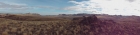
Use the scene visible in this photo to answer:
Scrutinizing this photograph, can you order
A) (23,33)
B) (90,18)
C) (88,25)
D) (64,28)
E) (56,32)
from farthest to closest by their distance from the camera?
(90,18) < (88,25) < (64,28) < (56,32) < (23,33)

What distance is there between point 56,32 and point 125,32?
1717 cm

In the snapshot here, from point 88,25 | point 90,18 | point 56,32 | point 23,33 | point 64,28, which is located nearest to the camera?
point 23,33

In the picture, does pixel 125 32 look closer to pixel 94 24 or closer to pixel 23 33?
pixel 94 24

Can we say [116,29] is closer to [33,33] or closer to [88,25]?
[88,25]

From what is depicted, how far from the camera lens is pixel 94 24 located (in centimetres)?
4244

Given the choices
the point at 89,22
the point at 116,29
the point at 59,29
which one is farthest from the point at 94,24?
the point at 59,29

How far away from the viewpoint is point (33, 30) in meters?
35.4

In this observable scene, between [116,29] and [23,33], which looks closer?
[23,33]

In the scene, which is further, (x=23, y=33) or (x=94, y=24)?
(x=94, y=24)

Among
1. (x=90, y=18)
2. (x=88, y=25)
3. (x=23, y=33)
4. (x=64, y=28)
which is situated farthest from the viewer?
(x=90, y=18)

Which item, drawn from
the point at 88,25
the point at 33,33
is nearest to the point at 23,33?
the point at 33,33

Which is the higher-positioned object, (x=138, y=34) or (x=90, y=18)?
(x=90, y=18)

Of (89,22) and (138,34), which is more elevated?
(89,22)

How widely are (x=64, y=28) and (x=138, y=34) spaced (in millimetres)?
17742
